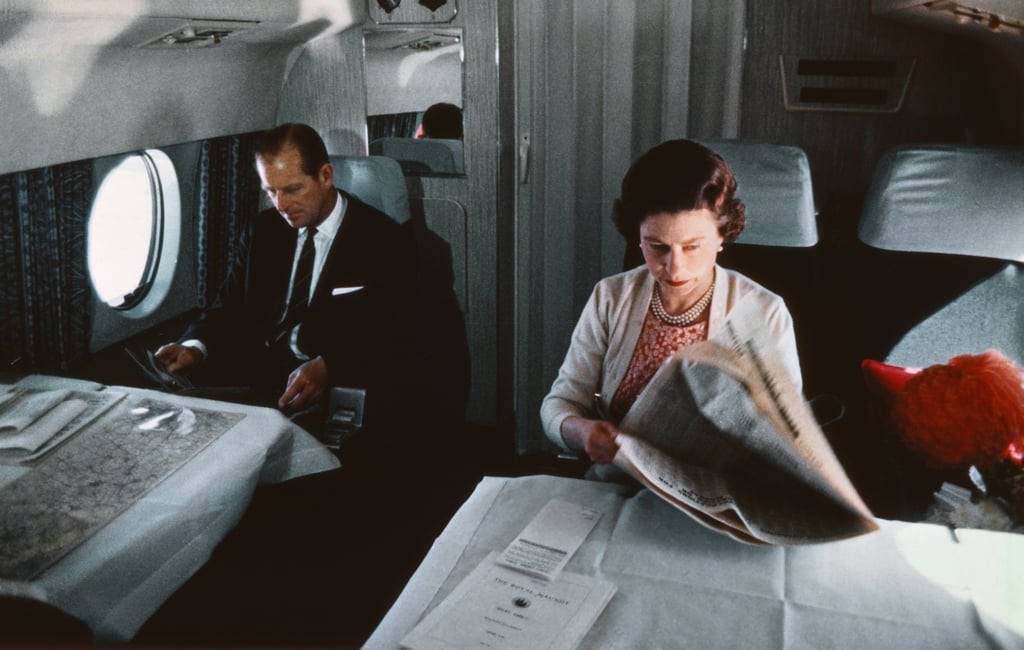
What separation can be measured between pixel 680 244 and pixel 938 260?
0.77 meters

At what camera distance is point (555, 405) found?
166 centimetres

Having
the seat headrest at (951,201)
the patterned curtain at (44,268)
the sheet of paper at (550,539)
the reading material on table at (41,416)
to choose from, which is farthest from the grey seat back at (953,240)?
the patterned curtain at (44,268)

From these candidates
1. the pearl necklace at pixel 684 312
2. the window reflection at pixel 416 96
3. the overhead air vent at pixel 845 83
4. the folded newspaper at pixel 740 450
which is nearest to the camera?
the folded newspaper at pixel 740 450

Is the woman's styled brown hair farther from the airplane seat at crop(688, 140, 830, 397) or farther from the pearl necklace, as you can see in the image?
the airplane seat at crop(688, 140, 830, 397)

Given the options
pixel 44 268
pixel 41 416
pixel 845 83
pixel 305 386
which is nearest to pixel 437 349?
pixel 305 386

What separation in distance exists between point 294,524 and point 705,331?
4.58 feet

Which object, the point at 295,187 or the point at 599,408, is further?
the point at 295,187

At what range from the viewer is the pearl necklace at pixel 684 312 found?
5.73 ft

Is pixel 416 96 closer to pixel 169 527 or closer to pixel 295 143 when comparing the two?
pixel 295 143

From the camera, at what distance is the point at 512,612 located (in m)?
0.96

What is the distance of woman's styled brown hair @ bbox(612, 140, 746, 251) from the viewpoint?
1.60 meters

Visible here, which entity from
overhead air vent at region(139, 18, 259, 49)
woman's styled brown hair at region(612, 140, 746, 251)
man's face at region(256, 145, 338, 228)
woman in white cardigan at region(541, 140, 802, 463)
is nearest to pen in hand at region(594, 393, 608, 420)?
woman in white cardigan at region(541, 140, 802, 463)

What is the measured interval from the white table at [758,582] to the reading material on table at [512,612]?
2cm

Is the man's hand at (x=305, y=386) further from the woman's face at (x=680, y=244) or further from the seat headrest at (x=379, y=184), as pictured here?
the woman's face at (x=680, y=244)
